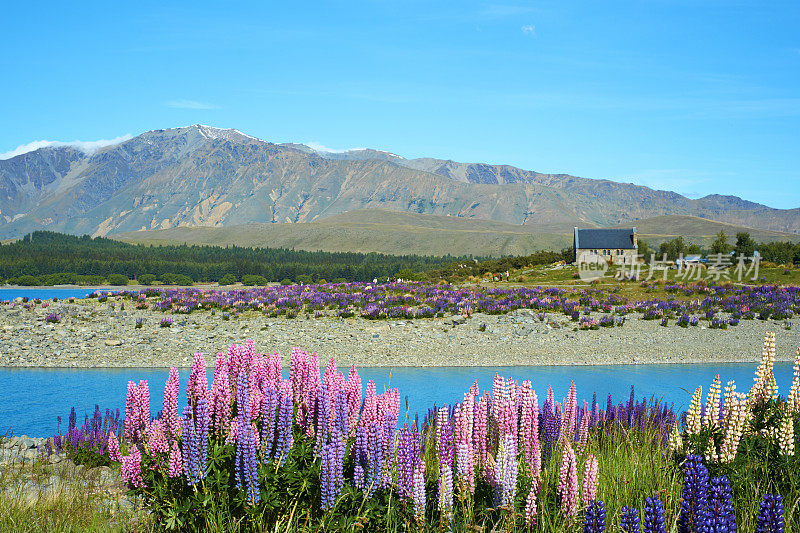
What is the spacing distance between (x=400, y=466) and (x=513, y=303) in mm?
28383

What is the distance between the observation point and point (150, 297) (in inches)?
1428

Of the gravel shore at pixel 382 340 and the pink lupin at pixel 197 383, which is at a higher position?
the pink lupin at pixel 197 383

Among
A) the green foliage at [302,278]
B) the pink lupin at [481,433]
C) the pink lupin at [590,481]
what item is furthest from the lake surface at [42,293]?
the pink lupin at [590,481]

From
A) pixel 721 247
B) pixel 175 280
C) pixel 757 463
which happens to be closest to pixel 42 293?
pixel 175 280

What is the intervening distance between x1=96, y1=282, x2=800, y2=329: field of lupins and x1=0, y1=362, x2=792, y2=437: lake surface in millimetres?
6647

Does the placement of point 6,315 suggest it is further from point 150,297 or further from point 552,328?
point 552,328

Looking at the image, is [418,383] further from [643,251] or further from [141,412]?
[643,251]

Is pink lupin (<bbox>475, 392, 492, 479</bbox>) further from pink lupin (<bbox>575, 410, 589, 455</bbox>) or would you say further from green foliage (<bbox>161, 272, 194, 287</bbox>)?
green foliage (<bbox>161, 272, 194, 287</bbox>)

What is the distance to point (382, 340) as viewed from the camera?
26078 mm

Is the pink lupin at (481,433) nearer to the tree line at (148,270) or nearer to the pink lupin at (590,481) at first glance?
the pink lupin at (590,481)

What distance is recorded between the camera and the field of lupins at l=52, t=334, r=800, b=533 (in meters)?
4.09

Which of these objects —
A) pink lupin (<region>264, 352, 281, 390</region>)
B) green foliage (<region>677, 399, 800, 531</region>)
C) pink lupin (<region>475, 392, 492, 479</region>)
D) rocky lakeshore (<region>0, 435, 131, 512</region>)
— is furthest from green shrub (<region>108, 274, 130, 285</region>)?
green foliage (<region>677, 399, 800, 531</region>)

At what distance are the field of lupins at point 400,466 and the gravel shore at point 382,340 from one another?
56.1ft

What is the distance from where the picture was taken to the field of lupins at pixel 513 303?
99.3 ft
